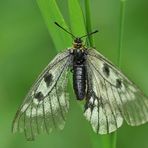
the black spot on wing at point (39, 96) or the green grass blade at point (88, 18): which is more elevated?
the green grass blade at point (88, 18)

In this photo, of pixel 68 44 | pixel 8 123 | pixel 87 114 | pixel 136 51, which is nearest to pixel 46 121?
pixel 87 114

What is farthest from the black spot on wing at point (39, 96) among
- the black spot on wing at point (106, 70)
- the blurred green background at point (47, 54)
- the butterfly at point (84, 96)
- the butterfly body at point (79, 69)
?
the blurred green background at point (47, 54)

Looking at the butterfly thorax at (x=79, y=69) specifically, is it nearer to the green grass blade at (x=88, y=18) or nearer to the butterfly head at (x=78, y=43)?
the butterfly head at (x=78, y=43)

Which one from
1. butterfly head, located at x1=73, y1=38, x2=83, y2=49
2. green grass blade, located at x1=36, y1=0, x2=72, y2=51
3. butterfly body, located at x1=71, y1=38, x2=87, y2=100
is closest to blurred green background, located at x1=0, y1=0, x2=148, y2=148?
butterfly body, located at x1=71, y1=38, x2=87, y2=100

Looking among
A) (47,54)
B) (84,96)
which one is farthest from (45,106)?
(47,54)

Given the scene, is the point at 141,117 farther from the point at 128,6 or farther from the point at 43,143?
the point at 128,6

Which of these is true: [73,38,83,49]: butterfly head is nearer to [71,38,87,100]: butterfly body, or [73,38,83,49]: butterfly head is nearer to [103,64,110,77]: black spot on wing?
[71,38,87,100]: butterfly body
